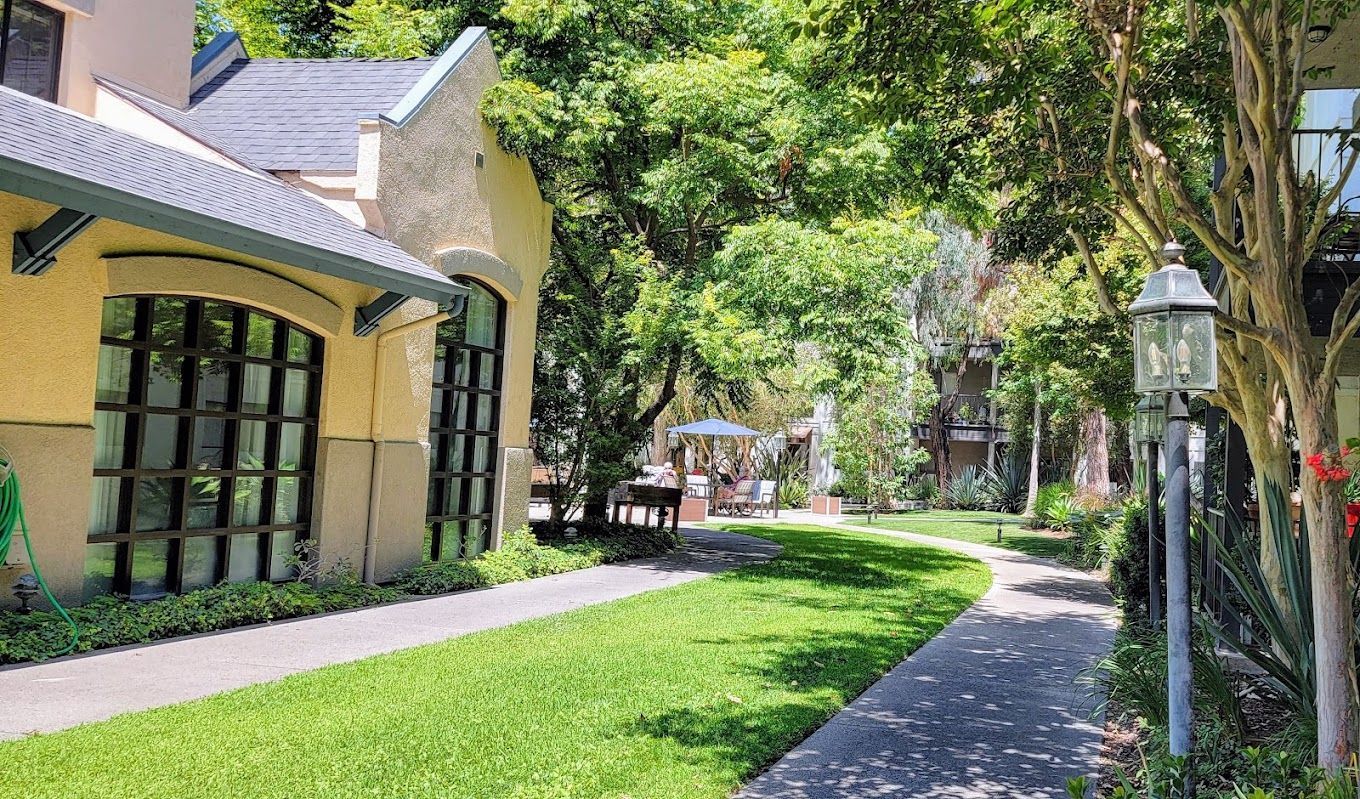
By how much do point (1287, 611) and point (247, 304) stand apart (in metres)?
8.58

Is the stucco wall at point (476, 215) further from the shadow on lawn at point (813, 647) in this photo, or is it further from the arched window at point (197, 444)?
the shadow on lawn at point (813, 647)

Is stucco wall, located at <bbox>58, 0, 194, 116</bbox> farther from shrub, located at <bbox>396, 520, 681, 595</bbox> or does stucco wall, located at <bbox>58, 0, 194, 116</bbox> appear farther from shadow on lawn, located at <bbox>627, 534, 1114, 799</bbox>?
shadow on lawn, located at <bbox>627, 534, 1114, 799</bbox>

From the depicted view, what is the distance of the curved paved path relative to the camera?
224 inches

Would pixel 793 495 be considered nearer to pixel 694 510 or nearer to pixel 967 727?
pixel 694 510

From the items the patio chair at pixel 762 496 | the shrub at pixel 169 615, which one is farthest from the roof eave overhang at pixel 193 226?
the patio chair at pixel 762 496

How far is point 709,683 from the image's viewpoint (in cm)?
773

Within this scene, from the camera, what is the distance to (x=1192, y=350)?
15.9 feet

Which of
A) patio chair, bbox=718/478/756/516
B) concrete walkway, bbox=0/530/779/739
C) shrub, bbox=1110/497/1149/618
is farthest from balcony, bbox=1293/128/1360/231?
patio chair, bbox=718/478/756/516

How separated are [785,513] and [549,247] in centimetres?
1690

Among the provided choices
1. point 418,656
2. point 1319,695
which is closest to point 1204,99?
point 1319,695

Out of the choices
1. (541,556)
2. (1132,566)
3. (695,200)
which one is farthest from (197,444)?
(1132,566)

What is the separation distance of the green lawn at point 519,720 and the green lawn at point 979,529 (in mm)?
12449

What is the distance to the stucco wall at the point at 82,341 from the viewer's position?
309 inches

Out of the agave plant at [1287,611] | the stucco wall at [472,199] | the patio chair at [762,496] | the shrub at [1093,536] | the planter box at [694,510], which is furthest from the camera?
the patio chair at [762,496]
